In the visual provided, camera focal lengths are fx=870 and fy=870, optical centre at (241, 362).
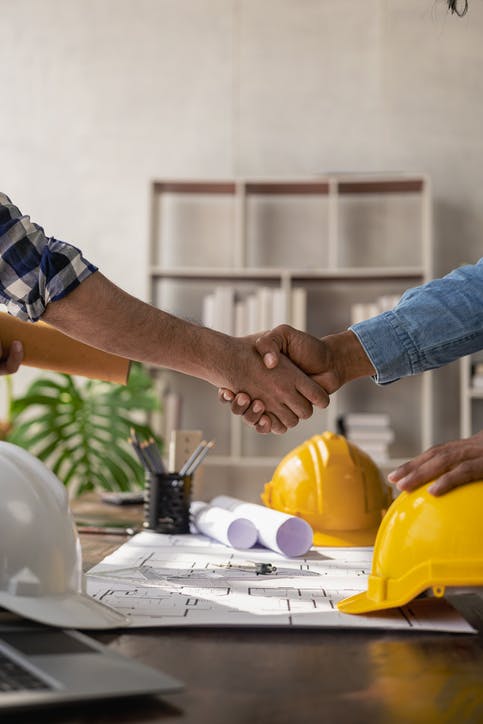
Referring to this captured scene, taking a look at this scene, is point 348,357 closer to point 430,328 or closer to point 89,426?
point 430,328

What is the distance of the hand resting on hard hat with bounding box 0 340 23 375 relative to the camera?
1.55 metres

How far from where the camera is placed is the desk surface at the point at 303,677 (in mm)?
659

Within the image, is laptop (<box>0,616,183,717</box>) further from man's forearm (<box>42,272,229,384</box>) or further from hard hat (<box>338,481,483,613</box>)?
man's forearm (<box>42,272,229,384</box>)

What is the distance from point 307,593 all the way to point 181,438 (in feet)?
2.76

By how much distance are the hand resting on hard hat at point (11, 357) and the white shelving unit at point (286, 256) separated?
2.55 metres

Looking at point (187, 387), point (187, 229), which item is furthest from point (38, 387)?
point (187, 229)

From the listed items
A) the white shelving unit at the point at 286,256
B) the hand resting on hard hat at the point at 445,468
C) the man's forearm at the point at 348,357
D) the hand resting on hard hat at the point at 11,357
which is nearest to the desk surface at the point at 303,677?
the hand resting on hard hat at the point at 445,468

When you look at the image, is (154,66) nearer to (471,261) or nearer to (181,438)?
(471,261)

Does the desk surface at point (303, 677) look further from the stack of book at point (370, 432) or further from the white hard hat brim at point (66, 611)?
the stack of book at point (370, 432)

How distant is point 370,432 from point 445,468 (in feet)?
9.71

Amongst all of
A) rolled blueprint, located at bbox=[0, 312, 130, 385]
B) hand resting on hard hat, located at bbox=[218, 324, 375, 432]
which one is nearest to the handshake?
hand resting on hard hat, located at bbox=[218, 324, 375, 432]

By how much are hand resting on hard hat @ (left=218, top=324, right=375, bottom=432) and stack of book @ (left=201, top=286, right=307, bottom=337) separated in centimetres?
198

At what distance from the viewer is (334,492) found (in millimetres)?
1672

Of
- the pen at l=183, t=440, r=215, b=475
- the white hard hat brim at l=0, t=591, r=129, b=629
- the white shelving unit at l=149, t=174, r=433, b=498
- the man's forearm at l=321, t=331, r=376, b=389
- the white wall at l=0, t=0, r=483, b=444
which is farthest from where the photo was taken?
the white wall at l=0, t=0, r=483, b=444
